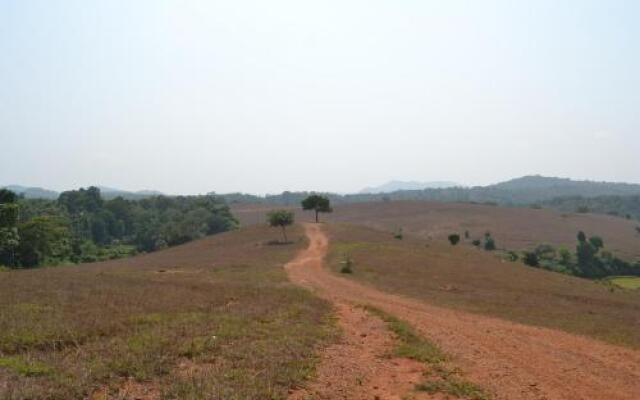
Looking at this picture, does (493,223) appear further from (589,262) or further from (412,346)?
(412,346)

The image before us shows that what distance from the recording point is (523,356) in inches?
670

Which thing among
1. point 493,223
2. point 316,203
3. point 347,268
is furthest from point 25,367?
point 493,223

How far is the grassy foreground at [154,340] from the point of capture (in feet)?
35.8

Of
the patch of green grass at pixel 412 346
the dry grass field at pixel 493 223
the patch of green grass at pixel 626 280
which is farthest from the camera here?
the dry grass field at pixel 493 223

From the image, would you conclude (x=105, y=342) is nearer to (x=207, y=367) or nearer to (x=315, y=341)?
(x=207, y=367)

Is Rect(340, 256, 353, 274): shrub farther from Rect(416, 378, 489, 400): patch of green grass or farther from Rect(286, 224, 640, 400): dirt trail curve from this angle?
Rect(416, 378, 489, 400): patch of green grass

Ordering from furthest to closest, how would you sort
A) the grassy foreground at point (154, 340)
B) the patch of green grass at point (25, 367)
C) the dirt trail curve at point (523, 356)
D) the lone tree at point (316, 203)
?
the lone tree at point (316, 203), the dirt trail curve at point (523, 356), the patch of green grass at point (25, 367), the grassy foreground at point (154, 340)

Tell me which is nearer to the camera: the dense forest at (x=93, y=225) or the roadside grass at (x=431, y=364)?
the roadside grass at (x=431, y=364)

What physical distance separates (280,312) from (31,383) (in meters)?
11.3

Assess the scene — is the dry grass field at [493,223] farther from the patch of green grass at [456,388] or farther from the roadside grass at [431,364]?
the patch of green grass at [456,388]

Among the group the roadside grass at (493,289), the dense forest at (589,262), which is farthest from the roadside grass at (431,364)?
the dense forest at (589,262)

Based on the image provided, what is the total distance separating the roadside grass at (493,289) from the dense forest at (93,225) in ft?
138

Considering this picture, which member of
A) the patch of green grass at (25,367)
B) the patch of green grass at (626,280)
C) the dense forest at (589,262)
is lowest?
the patch of green grass at (626,280)

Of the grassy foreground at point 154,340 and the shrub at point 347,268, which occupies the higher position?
the grassy foreground at point 154,340
